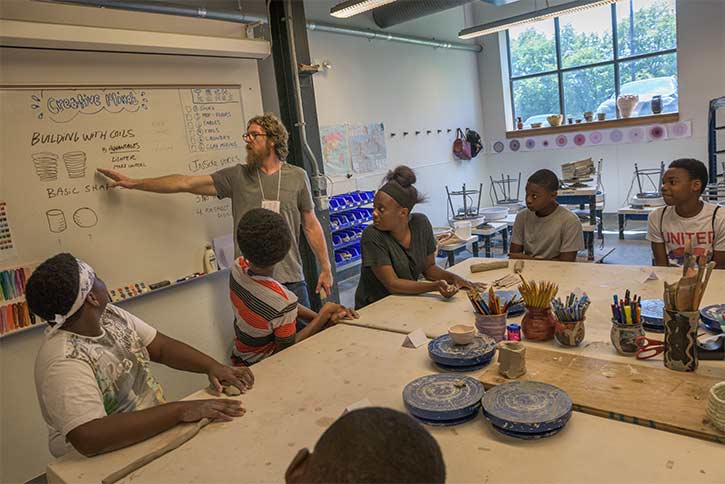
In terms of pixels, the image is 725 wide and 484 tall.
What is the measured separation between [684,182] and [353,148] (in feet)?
11.7

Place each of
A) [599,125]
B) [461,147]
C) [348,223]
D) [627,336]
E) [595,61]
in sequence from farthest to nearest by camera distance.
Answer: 1. [461,147]
2. [595,61]
3. [599,125]
4. [348,223]
5. [627,336]

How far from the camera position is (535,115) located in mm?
7770

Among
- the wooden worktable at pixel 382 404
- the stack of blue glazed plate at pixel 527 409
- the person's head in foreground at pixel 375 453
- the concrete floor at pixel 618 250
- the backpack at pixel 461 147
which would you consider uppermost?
the backpack at pixel 461 147

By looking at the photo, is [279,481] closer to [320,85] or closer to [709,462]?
[709,462]

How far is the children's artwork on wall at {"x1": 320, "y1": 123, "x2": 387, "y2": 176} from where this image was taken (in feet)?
16.8

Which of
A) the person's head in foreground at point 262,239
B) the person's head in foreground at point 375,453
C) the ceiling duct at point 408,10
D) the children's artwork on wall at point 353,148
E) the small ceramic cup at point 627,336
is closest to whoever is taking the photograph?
the person's head in foreground at point 375,453

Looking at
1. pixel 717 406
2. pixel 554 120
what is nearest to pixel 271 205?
pixel 717 406

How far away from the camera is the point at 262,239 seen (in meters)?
1.68

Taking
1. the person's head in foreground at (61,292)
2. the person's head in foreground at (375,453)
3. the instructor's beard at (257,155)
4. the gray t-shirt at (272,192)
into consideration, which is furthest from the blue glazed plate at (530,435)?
the instructor's beard at (257,155)

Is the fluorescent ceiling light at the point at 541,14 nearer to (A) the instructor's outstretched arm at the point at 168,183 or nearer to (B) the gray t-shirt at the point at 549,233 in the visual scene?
(B) the gray t-shirt at the point at 549,233

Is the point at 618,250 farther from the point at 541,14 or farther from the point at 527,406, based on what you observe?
the point at 527,406

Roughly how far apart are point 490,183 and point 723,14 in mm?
3580

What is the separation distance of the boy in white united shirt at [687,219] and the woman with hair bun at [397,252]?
41.1 inches

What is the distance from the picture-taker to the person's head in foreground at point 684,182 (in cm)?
231
